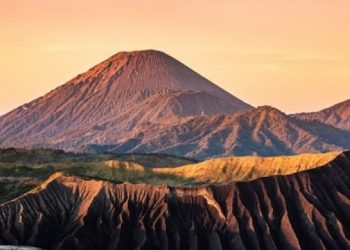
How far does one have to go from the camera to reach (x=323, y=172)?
149750 millimetres

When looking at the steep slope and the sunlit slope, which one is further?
the sunlit slope

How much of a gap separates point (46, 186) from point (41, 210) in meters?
9.39

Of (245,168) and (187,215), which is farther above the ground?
(187,215)

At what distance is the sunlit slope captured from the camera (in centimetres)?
17512

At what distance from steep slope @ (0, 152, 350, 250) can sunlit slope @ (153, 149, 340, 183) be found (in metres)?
22.8

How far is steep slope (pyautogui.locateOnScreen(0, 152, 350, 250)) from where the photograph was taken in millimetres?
132125

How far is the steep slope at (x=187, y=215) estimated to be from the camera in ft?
433

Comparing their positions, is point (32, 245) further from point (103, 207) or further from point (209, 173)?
point (209, 173)

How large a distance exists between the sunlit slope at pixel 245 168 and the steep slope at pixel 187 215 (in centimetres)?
2277

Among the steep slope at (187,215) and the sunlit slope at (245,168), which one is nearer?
the steep slope at (187,215)

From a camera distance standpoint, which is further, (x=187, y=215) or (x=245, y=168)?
(x=245, y=168)

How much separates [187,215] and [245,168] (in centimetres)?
5056

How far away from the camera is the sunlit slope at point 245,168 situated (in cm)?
17512

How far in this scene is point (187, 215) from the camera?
13962 cm
